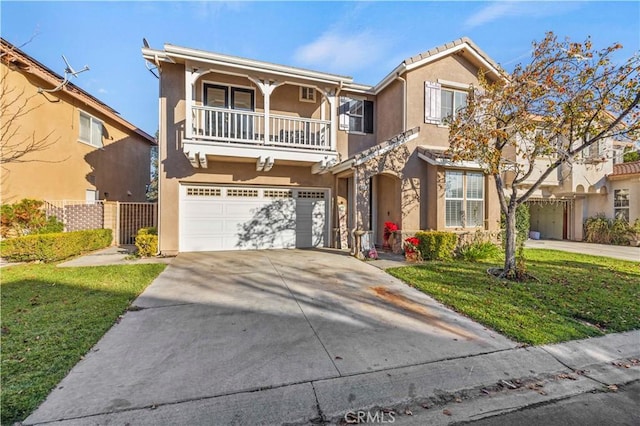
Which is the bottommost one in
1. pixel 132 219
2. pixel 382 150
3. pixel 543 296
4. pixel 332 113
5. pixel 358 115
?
pixel 543 296

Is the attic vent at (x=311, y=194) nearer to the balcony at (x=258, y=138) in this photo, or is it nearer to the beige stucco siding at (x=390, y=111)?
the balcony at (x=258, y=138)

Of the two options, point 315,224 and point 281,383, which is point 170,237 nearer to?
point 315,224

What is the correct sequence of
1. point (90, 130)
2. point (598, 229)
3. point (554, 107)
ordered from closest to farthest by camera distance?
point (554, 107), point (90, 130), point (598, 229)

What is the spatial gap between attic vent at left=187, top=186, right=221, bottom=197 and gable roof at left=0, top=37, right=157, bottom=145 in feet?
19.0

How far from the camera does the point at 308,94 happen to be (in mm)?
11961

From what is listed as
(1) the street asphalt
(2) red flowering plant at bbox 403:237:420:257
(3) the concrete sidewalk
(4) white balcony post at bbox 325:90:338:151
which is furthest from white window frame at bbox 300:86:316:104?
(3) the concrete sidewalk

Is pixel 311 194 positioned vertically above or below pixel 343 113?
below

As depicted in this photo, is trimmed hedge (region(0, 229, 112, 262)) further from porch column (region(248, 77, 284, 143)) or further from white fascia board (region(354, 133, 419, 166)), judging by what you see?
white fascia board (region(354, 133, 419, 166))

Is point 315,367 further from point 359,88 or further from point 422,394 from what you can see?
point 359,88

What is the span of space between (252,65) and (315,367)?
954cm

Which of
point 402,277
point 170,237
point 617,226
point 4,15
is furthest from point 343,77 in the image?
point 617,226

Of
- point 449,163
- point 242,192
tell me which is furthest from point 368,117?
point 242,192

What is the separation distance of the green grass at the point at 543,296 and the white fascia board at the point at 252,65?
23.7ft

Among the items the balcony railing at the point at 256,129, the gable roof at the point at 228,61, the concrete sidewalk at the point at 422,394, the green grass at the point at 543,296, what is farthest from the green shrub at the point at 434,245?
the gable roof at the point at 228,61
